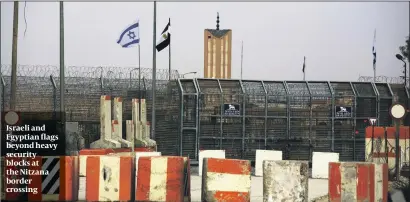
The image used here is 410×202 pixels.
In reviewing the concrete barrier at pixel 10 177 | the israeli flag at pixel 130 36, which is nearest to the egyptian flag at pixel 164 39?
the israeli flag at pixel 130 36

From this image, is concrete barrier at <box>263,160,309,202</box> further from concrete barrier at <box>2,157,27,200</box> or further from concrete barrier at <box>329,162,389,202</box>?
concrete barrier at <box>2,157,27,200</box>

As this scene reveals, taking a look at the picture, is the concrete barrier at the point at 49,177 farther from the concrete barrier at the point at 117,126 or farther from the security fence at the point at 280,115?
the security fence at the point at 280,115

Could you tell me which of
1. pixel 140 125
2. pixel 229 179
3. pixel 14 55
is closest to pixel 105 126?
pixel 140 125

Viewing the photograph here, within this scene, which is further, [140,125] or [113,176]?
[140,125]

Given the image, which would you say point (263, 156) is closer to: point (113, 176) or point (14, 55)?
point (14, 55)

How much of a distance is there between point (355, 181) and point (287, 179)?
4.01 ft

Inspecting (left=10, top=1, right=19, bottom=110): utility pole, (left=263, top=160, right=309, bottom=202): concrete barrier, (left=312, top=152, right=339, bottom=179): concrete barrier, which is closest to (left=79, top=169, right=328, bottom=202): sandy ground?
(left=312, top=152, right=339, bottom=179): concrete barrier

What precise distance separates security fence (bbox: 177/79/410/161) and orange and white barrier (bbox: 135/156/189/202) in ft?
43.9

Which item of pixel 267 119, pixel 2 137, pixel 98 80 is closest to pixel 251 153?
pixel 267 119

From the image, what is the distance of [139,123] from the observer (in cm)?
2694

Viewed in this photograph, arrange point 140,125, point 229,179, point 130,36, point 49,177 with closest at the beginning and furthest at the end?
point 229,179 → point 49,177 → point 140,125 → point 130,36

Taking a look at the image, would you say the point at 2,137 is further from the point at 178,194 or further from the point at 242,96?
the point at 242,96

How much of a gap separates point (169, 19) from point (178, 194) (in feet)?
58.9

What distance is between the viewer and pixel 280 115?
25719mm
